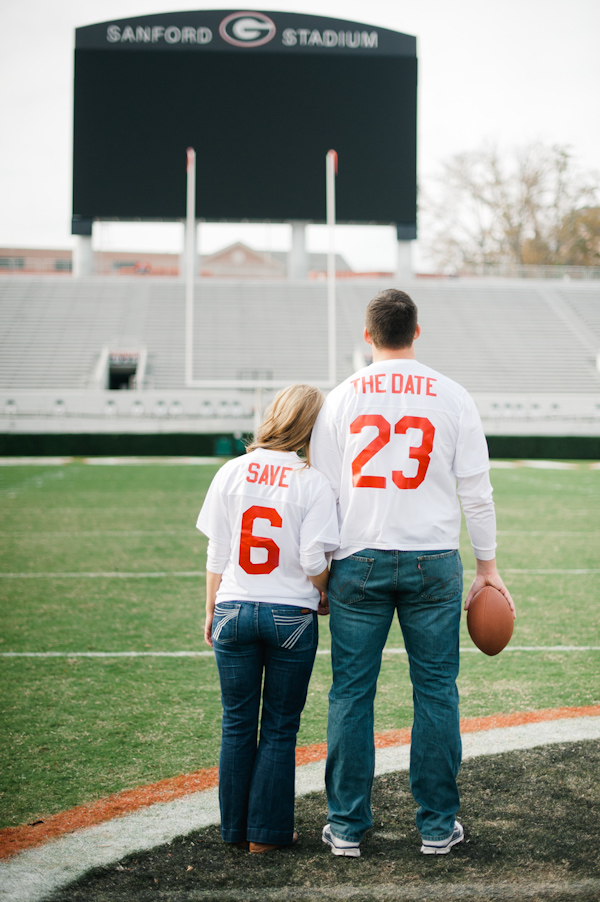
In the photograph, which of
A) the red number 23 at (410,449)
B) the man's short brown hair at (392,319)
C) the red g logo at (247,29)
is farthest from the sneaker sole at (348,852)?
the red g logo at (247,29)

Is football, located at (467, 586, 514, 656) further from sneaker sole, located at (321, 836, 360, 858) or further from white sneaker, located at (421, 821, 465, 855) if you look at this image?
sneaker sole, located at (321, 836, 360, 858)

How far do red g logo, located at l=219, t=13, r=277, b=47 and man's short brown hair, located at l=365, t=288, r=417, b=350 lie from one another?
89.8 ft

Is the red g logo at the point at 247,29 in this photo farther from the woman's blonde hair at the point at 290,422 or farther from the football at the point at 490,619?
the football at the point at 490,619

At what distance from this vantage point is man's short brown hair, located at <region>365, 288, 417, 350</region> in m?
2.51

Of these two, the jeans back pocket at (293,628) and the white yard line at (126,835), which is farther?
the jeans back pocket at (293,628)

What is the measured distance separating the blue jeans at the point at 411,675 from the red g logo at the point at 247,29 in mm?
27830

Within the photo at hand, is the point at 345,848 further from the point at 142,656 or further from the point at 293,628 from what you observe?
the point at 142,656

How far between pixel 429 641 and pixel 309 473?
0.62 meters

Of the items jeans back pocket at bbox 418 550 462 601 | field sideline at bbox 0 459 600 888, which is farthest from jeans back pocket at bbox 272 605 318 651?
field sideline at bbox 0 459 600 888

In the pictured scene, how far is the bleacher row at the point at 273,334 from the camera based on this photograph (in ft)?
92.6

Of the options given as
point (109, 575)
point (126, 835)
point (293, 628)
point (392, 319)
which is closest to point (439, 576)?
point (293, 628)

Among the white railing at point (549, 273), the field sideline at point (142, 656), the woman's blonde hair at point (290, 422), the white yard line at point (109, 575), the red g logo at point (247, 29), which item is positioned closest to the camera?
the woman's blonde hair at point (290, 422)

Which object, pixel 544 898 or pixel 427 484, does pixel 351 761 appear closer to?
pixel 544 898

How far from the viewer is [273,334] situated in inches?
1211
